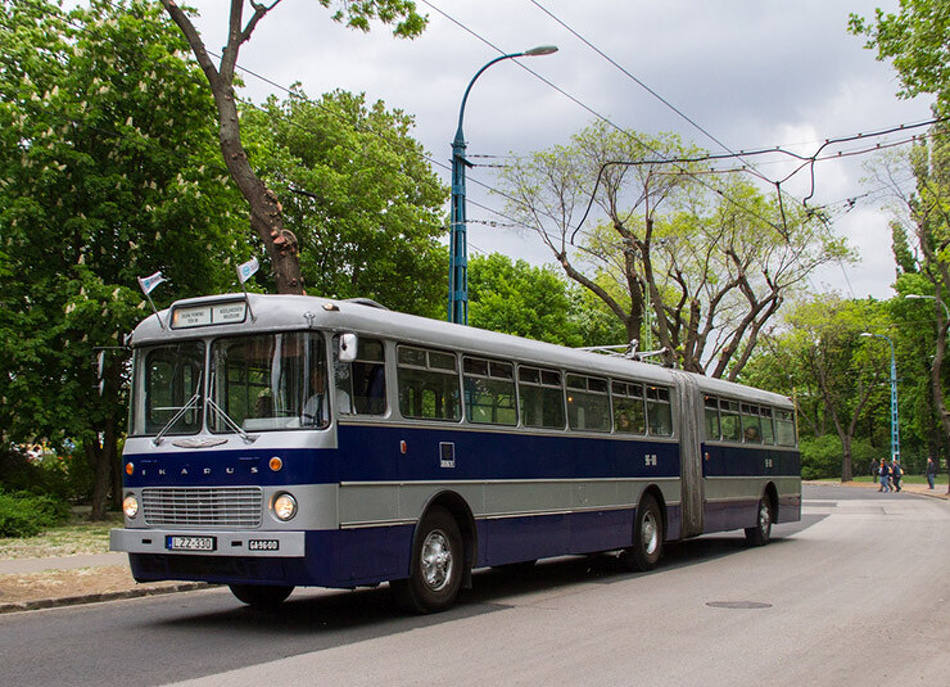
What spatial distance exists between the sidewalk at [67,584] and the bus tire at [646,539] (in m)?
5.80

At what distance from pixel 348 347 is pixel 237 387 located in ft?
3.99

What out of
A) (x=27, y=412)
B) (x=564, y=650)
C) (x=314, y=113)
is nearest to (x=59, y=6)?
(x=27, y=412)

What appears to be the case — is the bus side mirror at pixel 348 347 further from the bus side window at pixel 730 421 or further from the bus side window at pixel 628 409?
the bus side window at pixel 730 421

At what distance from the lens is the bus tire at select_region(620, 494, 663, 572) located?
15133 millimetres

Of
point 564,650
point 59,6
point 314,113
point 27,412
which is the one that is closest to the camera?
point 564,650

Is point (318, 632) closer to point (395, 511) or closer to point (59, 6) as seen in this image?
point (395, 511)

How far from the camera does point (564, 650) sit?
852 cm

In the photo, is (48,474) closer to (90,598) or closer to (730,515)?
(90,598)

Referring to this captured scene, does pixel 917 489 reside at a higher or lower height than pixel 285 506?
lower

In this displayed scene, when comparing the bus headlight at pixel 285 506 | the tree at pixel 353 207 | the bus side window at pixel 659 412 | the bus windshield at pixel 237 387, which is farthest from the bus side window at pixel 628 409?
the tree at pixel 353 207

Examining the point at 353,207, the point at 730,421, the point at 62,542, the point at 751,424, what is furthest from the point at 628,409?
the point at 353,207

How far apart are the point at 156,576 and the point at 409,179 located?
30.8m

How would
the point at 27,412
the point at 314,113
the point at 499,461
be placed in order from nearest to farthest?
the point at 499,461 → the point at 27,412 → the point at 314,113

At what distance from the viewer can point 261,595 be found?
1120 cm
